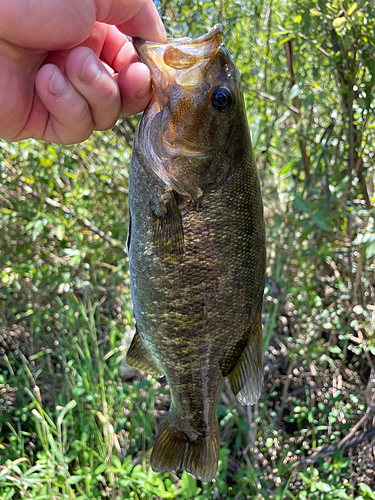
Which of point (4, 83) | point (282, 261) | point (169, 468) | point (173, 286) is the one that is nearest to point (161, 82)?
point (4, 83)

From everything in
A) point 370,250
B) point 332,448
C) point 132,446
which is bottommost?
point 132,446

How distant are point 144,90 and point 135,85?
0.03 m

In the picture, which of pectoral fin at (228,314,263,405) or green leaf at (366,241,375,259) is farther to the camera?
green leaf at (366,241,375,259)

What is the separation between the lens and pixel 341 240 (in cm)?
240

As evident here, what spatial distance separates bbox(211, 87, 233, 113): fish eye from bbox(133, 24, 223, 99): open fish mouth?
0.20 feet

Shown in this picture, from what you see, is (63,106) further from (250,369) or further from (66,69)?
(250,369)

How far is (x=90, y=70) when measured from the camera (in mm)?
1042

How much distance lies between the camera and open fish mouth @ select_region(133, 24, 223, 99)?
1.05 metres

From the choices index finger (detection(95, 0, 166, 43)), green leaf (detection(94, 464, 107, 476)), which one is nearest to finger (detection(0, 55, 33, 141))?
index finger (detection(95, 0, 166, 43))

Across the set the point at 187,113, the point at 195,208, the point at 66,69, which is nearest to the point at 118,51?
the point at 66,69

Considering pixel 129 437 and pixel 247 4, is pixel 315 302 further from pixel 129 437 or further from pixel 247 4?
pixel 247 4

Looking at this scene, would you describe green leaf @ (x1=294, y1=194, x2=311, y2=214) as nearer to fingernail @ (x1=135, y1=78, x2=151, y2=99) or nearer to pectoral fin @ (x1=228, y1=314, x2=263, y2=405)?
pectoral fin @ (x1=228, y1=314, x2=263, y2=405)

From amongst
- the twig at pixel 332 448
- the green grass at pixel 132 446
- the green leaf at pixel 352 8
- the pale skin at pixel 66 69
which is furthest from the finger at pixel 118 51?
the twig at pixel 332 448

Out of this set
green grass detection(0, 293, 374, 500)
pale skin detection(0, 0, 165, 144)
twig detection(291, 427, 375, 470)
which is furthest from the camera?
twig detection(291, 427, 375, 470)
